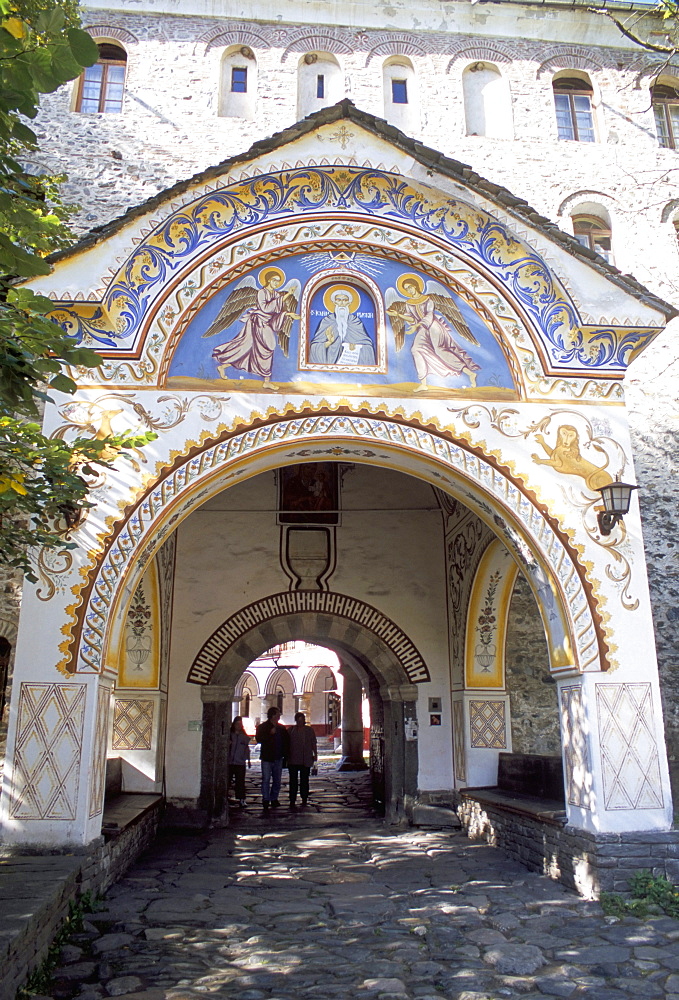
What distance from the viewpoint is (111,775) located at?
7.86 m

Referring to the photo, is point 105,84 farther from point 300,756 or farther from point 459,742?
point 459,742

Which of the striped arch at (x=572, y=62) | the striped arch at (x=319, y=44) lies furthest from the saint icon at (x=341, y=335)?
the striped arch at (x=572, y=62)

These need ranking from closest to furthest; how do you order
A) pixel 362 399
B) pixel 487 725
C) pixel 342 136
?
pixel 362 399 < pixel 342 136 < pixel 487 725

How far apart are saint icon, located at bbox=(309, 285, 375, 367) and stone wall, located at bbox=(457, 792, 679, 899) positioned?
3846mm

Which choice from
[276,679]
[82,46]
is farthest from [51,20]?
[276,679]

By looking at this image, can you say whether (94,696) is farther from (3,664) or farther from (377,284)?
(377,284)

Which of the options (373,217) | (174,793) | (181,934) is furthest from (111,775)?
(373,217)

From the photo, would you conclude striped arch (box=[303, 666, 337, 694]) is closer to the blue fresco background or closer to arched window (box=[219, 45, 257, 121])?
arched window (box=[219, 45, 257, 121])

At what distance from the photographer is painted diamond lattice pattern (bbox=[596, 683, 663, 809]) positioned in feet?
18.8

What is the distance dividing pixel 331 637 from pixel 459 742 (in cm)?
181

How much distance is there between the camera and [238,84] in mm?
11766

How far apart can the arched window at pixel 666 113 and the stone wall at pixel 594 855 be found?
33.3ft

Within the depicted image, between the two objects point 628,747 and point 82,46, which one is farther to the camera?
point 628,747

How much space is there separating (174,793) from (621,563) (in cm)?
524
